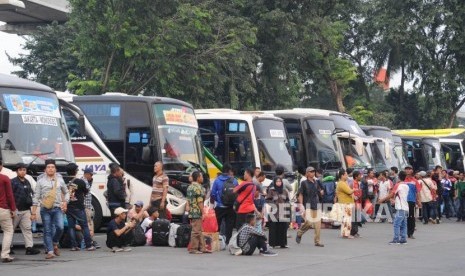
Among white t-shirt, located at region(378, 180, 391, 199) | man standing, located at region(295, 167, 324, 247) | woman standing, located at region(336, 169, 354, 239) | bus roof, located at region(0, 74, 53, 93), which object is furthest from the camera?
white t-shirt, located at region(378, 180, 391, 199)

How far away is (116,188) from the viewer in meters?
20.8

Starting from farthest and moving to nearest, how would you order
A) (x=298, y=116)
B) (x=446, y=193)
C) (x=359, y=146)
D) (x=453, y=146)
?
(x=453, y=146)
(x=446, y=193)
(x=359, y=146)
(x=298, y=116)

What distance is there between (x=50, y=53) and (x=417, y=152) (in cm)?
1825

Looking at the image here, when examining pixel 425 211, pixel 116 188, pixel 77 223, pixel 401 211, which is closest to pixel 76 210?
pixel 77 223

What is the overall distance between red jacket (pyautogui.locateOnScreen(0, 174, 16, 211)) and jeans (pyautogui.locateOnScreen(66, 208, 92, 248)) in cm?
246

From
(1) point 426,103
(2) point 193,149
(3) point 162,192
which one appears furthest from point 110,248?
(1) point 426,103

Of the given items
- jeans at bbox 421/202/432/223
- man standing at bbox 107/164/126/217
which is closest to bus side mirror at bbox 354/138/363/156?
jeans at bbox 421/202/432/223

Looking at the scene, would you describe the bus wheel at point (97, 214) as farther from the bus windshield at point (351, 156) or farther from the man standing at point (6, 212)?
the bus windshield at point (351, 156)

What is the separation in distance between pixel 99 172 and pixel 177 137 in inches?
85.7

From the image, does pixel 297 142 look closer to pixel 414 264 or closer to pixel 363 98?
pixel 414 264

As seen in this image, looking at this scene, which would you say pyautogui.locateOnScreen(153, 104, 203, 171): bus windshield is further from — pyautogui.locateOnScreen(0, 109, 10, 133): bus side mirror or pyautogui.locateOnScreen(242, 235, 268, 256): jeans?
pyautogui.locateOnScreen(0, 109, 10, 133): bus side mirror

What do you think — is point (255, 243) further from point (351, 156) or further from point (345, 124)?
point (345, 124)

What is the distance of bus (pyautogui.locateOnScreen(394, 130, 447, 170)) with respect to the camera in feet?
144

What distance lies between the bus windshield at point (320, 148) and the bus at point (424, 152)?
1150 cm
